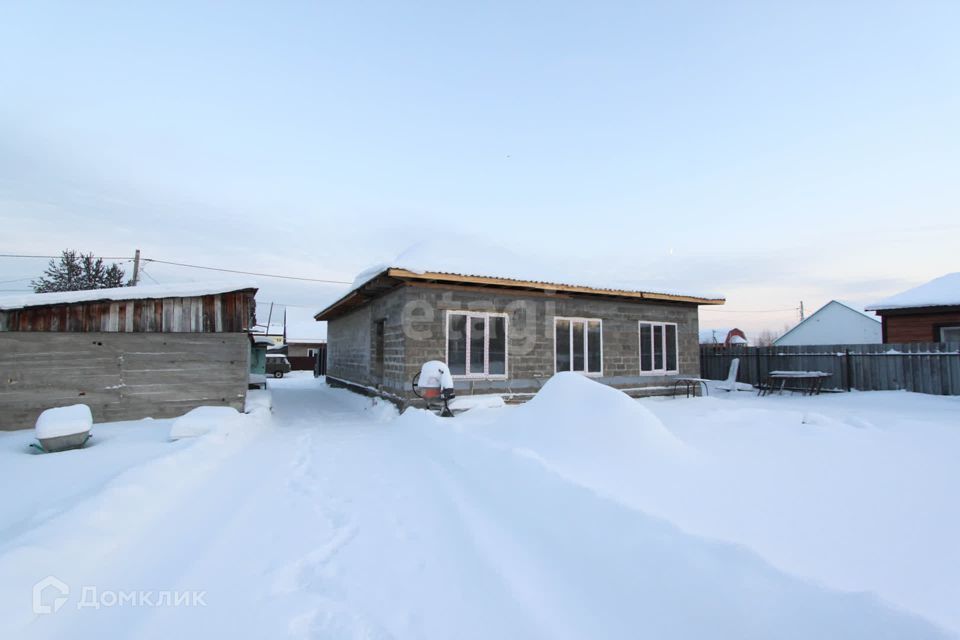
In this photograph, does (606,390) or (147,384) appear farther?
(147,384)

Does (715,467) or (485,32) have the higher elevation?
(485,32)

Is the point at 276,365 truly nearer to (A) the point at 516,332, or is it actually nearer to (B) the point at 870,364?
(A) the point at 516,332

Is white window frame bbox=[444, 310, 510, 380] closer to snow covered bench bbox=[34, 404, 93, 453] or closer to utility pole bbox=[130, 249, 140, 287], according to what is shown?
snow covered bench bbox=[34, 404, 93, 453]

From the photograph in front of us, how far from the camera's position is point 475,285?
32.5ft

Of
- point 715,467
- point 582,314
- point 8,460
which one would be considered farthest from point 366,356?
point 715,467

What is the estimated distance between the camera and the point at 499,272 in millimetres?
9883

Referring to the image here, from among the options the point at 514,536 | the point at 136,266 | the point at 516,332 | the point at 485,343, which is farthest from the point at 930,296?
the point at 136,266

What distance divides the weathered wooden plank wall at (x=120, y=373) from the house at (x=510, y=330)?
337 cm

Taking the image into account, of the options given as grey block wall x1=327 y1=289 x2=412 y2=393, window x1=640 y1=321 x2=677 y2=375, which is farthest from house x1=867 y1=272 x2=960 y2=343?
grey block wall x1=327 y1=289 x2=412 y2=393

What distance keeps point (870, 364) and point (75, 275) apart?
41443 mm

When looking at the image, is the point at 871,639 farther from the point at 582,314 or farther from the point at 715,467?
the point at 582,314

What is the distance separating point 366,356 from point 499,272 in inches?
208

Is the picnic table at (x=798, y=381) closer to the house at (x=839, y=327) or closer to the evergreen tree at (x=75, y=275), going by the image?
the house at (x=839, y=327)

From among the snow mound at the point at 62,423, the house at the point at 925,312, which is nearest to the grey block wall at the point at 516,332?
the snow mound at the point at 62,423
